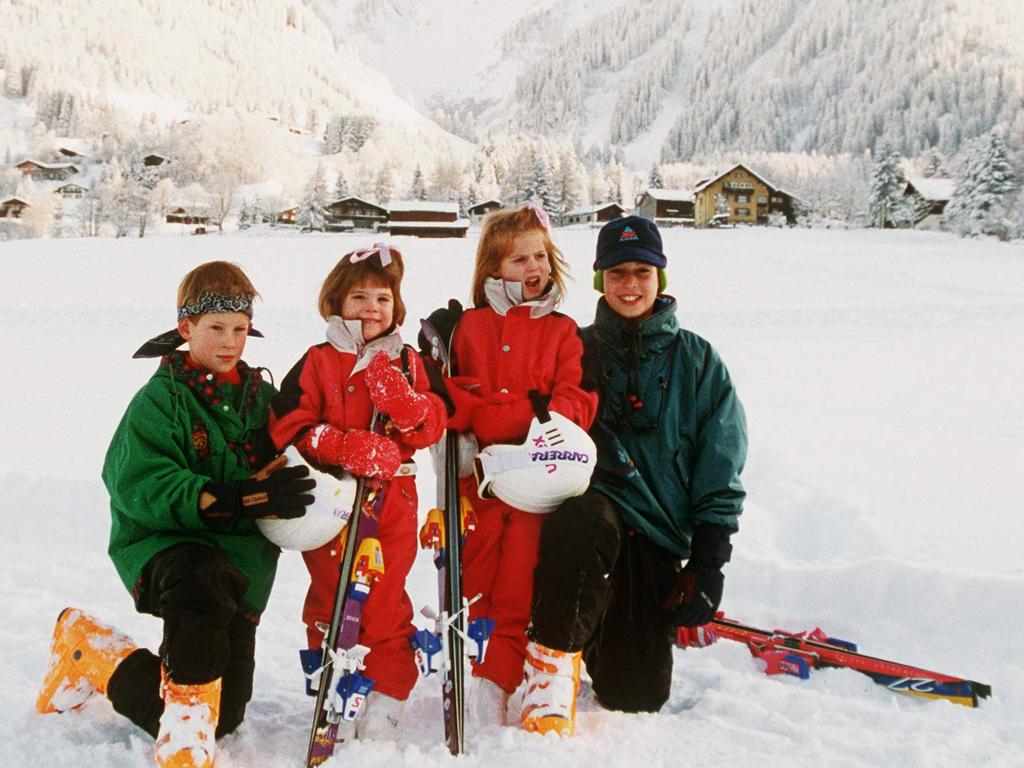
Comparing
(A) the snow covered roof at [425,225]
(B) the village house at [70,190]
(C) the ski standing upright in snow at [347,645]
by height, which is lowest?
(C) the ski standing upright in snow at [347,645]

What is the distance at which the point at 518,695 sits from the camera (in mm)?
2738

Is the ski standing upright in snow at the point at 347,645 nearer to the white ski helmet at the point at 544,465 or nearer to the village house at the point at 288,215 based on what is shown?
the white ski helmet at the point at 544,465

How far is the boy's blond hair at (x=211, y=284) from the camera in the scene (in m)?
2.80

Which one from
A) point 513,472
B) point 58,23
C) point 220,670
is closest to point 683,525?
point 513,472

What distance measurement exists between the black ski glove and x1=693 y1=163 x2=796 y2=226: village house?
64.6m

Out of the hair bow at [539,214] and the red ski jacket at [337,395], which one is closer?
the red ski jacket at [337,395]

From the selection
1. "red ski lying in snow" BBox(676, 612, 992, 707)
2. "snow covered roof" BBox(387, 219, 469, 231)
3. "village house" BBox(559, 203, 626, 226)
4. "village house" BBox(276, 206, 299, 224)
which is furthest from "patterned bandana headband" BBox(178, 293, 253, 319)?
"village house" BBox(276, 206, 299, 224)

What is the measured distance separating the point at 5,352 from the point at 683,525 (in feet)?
41.6

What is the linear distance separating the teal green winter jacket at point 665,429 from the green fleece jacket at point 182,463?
1.35 meters

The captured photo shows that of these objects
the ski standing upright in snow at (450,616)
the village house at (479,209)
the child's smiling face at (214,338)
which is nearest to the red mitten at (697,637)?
the ski standing upright in snow at (450,616)

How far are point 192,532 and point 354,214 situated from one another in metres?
64.3

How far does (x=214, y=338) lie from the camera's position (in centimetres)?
279

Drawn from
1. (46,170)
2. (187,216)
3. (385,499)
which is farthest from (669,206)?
(46,170)

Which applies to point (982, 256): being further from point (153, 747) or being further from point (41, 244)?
point (41, 244)
